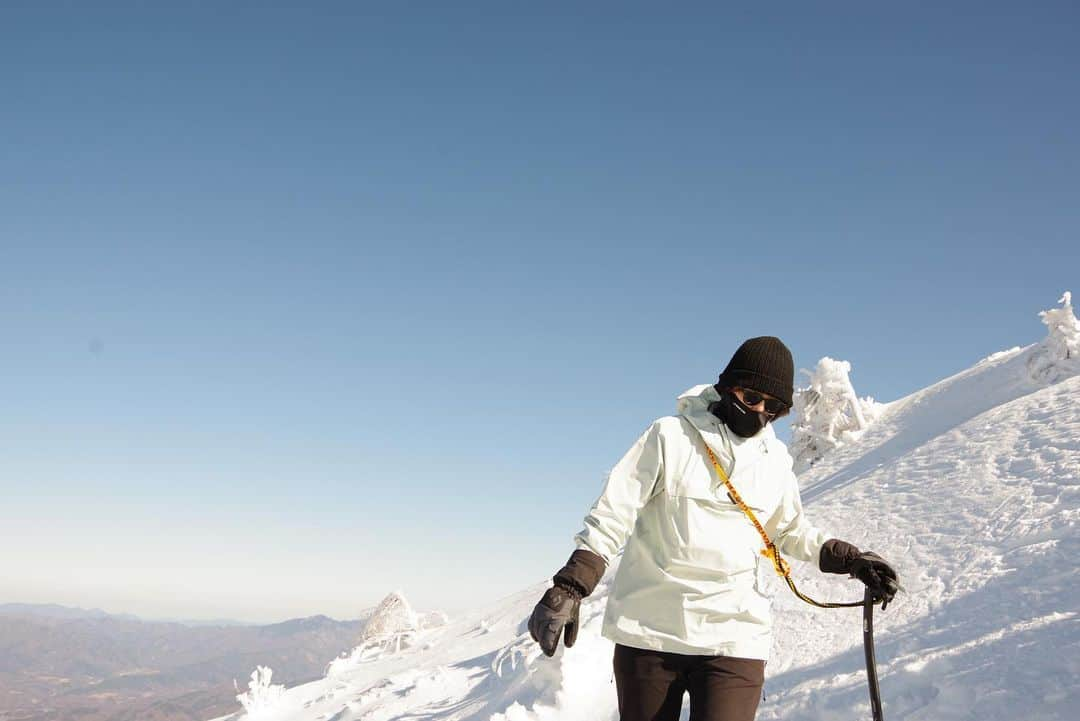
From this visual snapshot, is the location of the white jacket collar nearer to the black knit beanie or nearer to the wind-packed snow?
the black knit beanie

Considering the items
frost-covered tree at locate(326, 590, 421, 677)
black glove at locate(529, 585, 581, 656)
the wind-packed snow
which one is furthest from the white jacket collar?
frost-covered tree at locate(326, 590, 421, 677)

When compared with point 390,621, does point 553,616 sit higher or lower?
higher

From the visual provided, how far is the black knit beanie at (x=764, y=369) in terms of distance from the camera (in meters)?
2.92

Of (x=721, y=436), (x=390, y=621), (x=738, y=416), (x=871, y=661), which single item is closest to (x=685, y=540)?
(x=721, y=436)

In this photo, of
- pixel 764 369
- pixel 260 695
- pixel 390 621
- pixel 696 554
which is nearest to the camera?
pixel 696 554

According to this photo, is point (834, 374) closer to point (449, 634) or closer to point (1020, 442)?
point (1020, 442)

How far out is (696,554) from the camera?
2803mm

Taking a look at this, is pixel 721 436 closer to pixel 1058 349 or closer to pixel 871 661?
pixel 871 661

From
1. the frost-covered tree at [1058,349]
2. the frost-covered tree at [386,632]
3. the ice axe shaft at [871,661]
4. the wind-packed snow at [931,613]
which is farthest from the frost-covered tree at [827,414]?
the ice axe shaft at [871,661]

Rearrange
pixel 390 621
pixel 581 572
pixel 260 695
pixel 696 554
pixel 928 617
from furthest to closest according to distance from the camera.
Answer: pixel 390 621, pixel 260 695, pixel 928 617, pixel 696 554, pixel 581 572

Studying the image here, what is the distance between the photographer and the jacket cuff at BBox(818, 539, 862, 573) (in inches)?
123

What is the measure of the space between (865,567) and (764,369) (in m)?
0.92

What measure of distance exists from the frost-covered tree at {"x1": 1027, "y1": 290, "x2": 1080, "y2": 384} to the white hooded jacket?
1449cm

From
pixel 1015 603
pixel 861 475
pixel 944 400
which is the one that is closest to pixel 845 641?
pixel 1015 603
